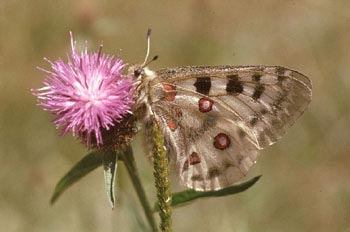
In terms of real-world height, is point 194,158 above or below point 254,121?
below

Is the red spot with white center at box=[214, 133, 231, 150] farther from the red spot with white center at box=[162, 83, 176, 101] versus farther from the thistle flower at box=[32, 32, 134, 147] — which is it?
the thistle flower at box=[32, 32, 134, 147]

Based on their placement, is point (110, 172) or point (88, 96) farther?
point (88, 96)

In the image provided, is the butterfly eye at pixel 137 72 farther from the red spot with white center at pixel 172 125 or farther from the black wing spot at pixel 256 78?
the black wing spot at pixel 256 78

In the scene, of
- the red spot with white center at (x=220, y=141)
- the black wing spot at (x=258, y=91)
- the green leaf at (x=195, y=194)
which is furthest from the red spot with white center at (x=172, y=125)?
the black wing spot at (x=258, y=91)

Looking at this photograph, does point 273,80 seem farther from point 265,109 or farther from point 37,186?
point 37,186

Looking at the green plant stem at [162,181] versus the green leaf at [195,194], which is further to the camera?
the green leaf at [195,194]

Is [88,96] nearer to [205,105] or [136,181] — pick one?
[136,181]

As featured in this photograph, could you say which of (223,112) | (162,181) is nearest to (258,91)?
(223,112)

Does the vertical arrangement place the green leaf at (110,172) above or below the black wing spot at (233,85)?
below
